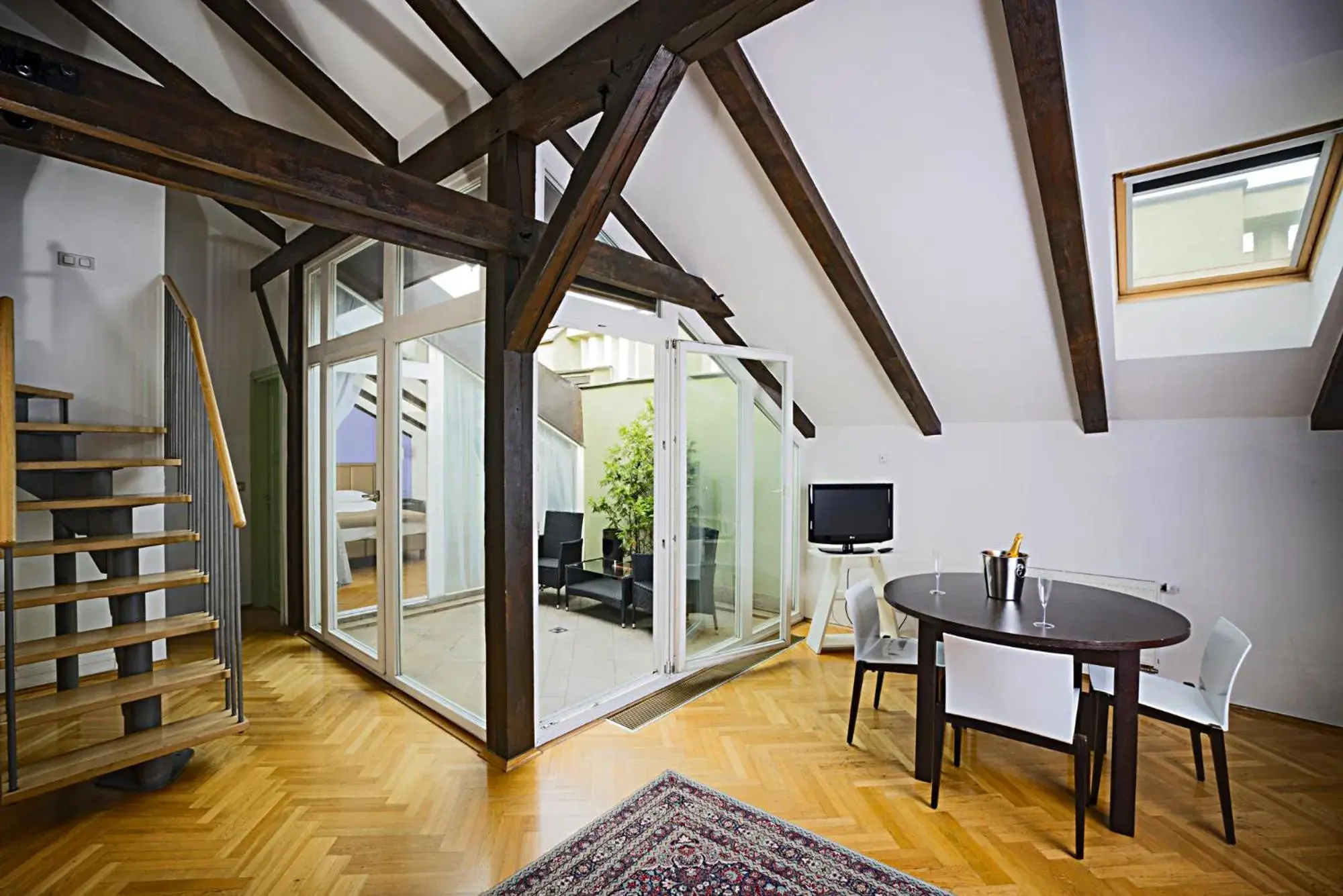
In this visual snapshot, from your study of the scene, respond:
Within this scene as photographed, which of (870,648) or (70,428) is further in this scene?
(870,648)

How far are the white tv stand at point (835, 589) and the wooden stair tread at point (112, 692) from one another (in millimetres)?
3402

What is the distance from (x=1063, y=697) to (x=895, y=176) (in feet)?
7.73

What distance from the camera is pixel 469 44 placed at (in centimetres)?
285

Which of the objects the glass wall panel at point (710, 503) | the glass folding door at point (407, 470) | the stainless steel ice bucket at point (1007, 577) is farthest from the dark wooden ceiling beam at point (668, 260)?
the stainless steel ice bucket at point (1007, 577)

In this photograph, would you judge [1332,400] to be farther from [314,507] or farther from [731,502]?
[314,507]

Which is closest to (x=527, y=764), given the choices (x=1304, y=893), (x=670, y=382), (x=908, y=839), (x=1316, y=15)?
(x=908, y=839)

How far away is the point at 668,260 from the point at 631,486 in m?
1.74

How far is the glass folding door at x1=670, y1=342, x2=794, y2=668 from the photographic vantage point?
4043 millimetres

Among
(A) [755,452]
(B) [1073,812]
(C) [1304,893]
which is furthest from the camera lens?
(A) [755,452]

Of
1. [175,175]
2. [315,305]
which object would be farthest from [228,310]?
[175,175]

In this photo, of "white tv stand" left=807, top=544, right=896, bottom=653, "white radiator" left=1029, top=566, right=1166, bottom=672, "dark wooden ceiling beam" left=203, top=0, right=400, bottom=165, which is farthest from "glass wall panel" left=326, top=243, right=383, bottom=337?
"white radiator" left=1029, top=566, right=1166, bottom=672

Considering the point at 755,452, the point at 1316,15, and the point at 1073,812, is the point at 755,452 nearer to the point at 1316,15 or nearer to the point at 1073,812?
the point at 1073,812

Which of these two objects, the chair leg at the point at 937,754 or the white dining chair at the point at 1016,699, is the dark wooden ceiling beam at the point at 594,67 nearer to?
the white dining chair at the point at 1016,699

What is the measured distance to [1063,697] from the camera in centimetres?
235
